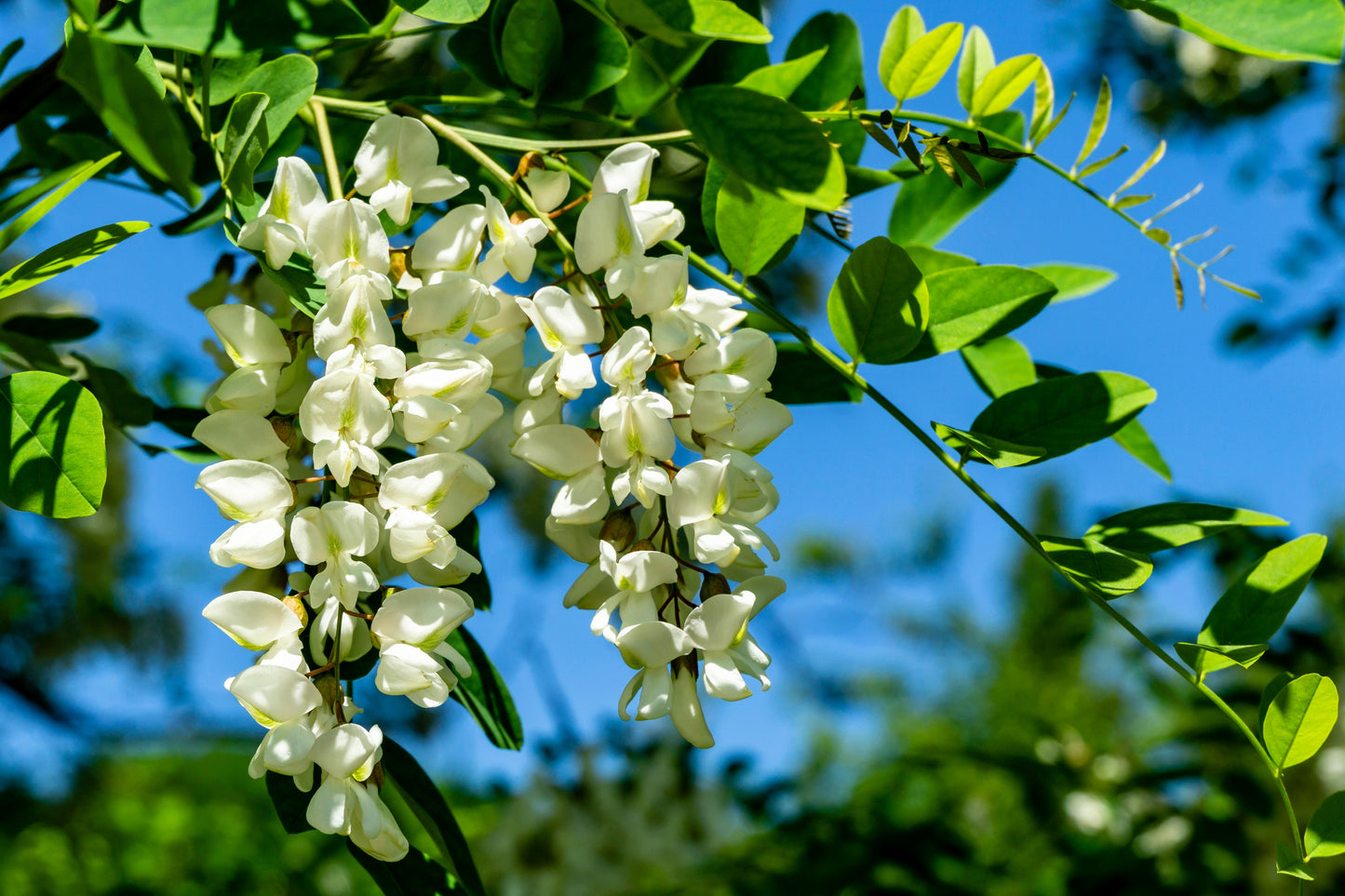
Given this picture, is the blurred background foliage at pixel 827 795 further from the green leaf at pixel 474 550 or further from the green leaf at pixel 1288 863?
the green leaf at pixel 1288 863

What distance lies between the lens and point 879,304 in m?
0.35

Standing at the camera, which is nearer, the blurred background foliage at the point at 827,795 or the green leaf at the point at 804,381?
the green leaf at the point at 804,381

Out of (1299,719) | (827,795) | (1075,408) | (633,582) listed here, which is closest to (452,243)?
(633,582)

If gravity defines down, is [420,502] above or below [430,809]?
above

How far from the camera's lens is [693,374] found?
329mm

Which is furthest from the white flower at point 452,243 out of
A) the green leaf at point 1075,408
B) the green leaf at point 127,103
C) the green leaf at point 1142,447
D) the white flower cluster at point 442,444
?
the green leaf at point 1142,447

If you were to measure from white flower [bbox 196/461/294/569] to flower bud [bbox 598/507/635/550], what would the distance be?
0.10 metres

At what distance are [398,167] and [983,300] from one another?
0.21 meters

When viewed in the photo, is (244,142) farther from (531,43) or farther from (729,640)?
(729,640)

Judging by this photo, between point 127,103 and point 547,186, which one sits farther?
point 547,186

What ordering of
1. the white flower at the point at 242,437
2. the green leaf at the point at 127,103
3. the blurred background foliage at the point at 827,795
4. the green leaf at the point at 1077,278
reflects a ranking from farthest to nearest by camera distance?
the blurred background foliage at the point at 827,795 < the green leaf at the point at 1077,278 < the white flower at the point at 242,437 < the green leaf at the point at 127,103

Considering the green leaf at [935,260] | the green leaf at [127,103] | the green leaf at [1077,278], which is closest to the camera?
the green leaf at [127,103]

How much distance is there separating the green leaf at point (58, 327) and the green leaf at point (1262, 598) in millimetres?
586

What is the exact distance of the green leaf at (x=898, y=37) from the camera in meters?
0.40
